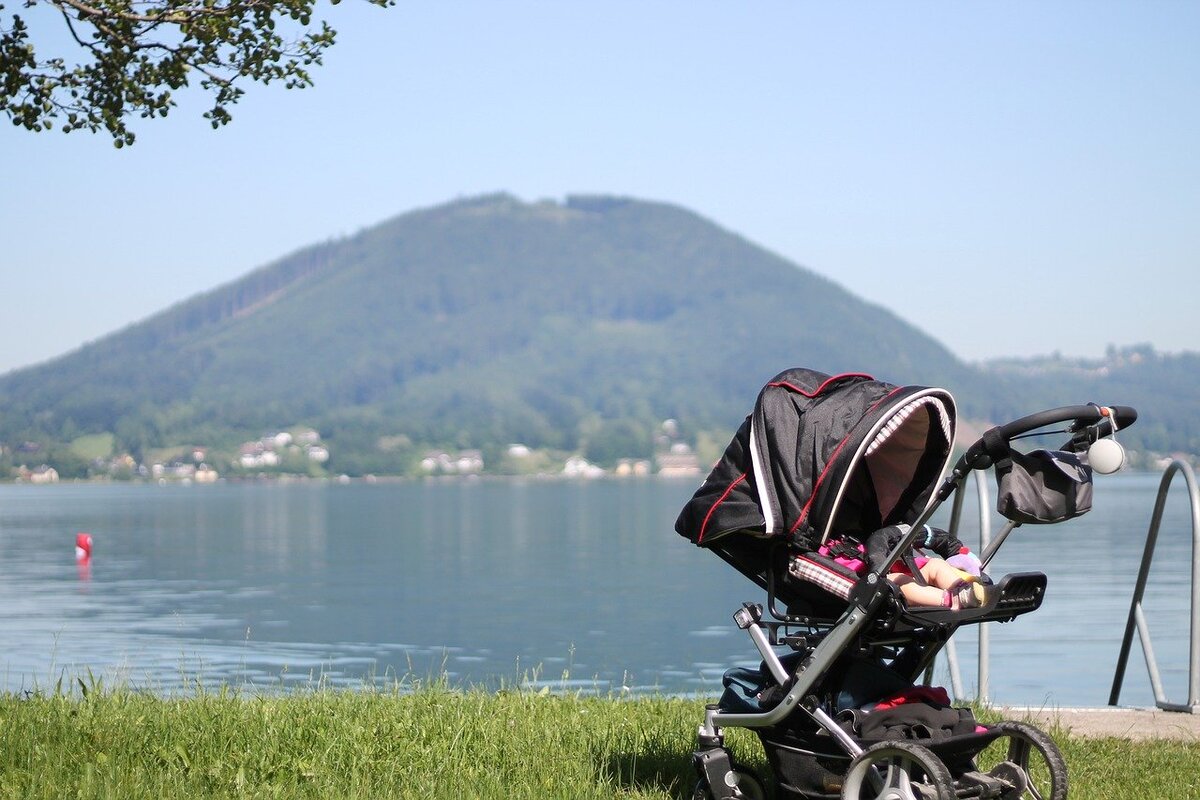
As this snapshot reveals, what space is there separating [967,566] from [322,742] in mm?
3022

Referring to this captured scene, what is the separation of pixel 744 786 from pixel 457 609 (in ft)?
103

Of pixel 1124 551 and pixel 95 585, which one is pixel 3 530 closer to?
pixel 95 585

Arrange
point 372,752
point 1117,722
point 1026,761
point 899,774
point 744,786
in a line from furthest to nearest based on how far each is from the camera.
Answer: point 1117,722 → point 372,752 → point 744,786 → point 1026,761 → point 899,774

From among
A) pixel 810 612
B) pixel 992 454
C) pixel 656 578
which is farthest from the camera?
pixel 656 578

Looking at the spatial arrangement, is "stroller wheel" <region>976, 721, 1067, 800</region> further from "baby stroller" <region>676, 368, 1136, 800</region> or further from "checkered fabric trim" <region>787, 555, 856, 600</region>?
"checkered fabric trim" <region>787, 555, 856, 600</region>

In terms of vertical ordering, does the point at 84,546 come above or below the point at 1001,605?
below

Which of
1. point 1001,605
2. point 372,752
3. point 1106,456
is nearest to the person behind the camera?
point 1106,456

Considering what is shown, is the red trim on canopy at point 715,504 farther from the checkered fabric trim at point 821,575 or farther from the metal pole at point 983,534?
the metal pole at point 983,534

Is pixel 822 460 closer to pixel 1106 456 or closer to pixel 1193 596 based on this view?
pixel 1106 456

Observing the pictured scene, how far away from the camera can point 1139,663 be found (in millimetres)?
24344

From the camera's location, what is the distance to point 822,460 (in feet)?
18.2

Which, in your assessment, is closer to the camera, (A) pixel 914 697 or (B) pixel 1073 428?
(B) pixel 1073 428

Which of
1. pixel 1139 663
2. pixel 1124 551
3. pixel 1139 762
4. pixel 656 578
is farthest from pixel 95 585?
pixel 1139 762

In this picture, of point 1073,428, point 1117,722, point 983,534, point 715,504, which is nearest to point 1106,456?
point 1073,428
